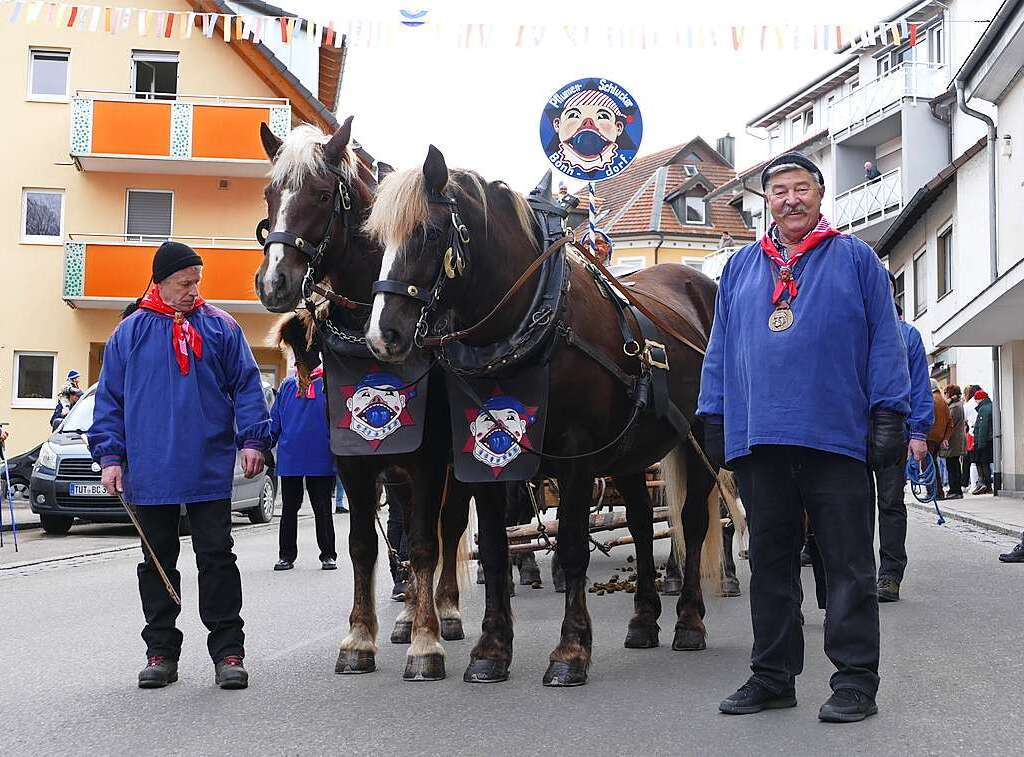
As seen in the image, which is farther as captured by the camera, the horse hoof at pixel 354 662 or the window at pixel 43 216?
the window at pixel 43 216

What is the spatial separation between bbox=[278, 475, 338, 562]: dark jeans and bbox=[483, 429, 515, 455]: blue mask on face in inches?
223

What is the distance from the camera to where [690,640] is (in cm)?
624

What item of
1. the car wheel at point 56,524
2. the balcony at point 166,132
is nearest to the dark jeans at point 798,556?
the car wheel at point 56,524

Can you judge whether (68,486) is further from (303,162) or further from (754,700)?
(754,700)

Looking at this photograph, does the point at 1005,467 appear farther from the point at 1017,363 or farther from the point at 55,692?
the point at 55,692

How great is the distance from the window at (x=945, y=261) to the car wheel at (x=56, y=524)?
2033 cm

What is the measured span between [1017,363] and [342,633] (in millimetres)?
19204

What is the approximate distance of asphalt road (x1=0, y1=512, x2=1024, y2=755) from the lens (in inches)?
171

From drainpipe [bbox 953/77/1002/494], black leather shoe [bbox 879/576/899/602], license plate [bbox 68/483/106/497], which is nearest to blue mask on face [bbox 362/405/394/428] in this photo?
black leather shoe [bbox 879/576/899/602]

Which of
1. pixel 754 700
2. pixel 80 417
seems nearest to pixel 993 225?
pixel 80 417

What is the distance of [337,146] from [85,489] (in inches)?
389

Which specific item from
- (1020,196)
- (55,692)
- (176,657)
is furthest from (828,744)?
(1020,196)

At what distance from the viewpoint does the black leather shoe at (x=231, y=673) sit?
539 centimetres

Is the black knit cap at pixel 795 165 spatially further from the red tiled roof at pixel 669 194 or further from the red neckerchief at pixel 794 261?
the red tiled roof at pixel 669 194
